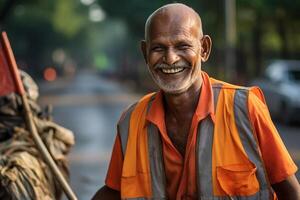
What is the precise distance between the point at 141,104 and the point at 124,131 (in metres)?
0.15

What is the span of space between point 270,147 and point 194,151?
24cm

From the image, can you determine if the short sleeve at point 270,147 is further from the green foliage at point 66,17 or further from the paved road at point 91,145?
the green foliage at point 66,17

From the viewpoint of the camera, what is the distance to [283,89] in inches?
749

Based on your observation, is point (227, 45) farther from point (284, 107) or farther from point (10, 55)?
point (10, 55)

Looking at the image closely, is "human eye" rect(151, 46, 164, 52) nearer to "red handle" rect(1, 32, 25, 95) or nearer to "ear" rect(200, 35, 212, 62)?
"ear" rect(200, 35, 212, 62)

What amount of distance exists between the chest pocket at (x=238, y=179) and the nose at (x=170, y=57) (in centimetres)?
38

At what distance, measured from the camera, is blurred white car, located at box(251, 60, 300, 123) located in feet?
60.9

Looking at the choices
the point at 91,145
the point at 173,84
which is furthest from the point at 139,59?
the point at 173,84

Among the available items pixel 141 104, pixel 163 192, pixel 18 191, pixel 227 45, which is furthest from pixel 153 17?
pixel 227 45

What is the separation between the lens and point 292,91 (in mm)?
18688

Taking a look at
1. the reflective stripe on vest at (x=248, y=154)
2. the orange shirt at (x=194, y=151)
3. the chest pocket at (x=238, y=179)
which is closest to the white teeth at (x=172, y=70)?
the orange shirt at (x=194, y=151)

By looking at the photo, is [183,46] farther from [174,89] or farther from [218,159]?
[218,159]

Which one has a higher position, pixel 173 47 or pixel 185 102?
pixel 173 47

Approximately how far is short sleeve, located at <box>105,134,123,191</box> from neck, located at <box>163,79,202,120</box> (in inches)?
8.6
